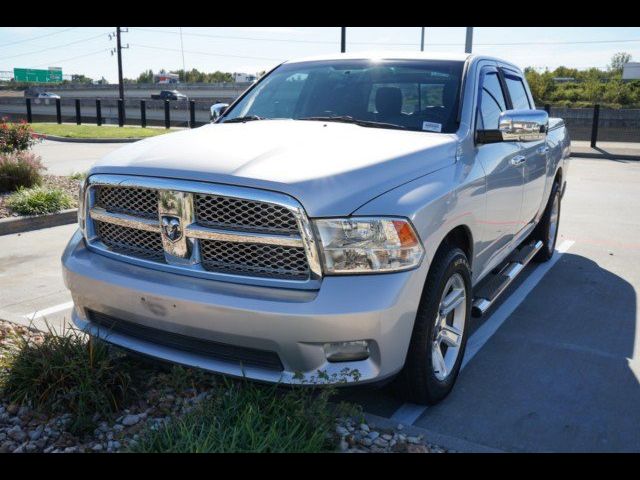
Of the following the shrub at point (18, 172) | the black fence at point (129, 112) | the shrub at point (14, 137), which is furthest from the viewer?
the black fence at point (129, 112)

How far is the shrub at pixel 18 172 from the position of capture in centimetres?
897

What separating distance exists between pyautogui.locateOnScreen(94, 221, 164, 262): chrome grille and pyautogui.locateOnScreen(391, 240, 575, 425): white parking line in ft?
5.01

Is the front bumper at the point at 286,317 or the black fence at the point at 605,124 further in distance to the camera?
the black fence at the point at 605,124

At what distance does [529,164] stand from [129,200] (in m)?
3.18

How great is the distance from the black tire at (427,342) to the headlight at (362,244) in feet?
1.05

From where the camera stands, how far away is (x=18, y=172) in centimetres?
909

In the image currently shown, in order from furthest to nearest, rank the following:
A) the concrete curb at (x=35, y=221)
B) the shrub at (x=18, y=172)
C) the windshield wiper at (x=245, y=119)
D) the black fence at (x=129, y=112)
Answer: the black fence at (x=129, y=112) < the shrub at (x=18, y=172) < the concrete curb at (x=35, y=221) < the windshield wiper at (x=245, y=119)

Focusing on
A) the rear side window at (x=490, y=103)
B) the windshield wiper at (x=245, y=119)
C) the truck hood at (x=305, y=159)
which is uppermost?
the rear side window at (x=490, y=103)

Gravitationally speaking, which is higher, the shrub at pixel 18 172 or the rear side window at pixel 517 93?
the rear side window at pixel 517 93

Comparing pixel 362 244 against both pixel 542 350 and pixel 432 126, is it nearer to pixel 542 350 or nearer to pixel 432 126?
pixel 432 126

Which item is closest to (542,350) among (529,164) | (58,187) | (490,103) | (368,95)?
(529,164)

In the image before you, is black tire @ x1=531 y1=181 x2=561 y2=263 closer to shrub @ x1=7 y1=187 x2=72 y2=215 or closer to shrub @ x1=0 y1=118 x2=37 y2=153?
shrub @ x1=7 y1=187 x2=72 y2=215

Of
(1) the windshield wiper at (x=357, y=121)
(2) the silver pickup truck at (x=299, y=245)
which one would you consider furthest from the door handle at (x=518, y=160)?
(1) the windshield wiper at (x=357, y=121)

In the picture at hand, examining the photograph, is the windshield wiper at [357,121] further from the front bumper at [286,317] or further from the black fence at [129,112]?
the black fence at [129,112]
